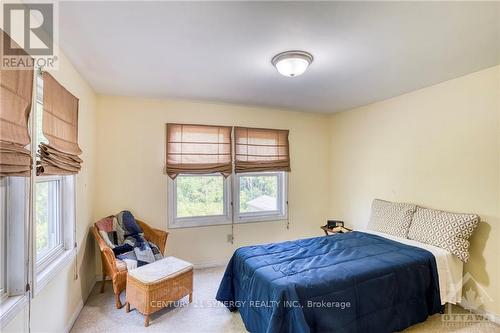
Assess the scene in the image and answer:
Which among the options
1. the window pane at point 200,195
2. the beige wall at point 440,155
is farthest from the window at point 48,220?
the beige wall at point 440,155

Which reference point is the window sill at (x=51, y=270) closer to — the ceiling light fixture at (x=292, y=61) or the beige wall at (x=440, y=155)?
the ceiling light fixture at (x=292, y=61)

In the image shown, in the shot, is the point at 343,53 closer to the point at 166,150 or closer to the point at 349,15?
the point at 349,15

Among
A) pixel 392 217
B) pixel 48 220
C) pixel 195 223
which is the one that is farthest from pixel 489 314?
pixel 48 220

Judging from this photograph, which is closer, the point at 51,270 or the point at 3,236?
the point at 3,236

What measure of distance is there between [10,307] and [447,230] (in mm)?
3406

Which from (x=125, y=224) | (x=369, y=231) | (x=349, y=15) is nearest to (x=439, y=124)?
(x=369, y=231)

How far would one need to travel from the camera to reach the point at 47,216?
2125 millimetres

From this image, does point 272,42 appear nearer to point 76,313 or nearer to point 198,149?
point 198,149

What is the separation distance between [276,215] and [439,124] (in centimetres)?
249

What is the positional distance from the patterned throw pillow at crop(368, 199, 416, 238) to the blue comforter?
0.31 metres

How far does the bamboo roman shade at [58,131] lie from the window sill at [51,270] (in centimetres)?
70

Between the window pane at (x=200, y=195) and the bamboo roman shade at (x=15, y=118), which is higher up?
the bamboo roman shade at (x=15, y=118)

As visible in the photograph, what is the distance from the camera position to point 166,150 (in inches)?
137

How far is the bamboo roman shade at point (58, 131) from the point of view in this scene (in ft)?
5.84
